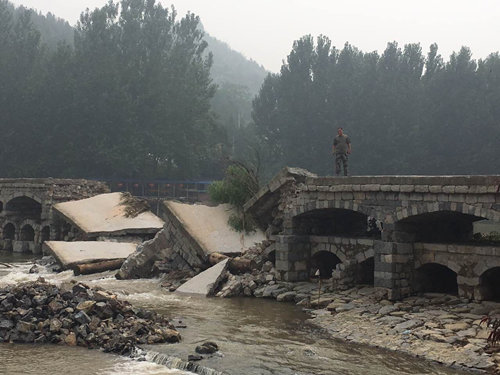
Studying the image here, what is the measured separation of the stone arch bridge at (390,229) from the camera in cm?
1527

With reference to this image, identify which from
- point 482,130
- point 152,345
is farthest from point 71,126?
point 152,345

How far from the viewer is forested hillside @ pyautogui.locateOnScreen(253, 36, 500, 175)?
1697 inches

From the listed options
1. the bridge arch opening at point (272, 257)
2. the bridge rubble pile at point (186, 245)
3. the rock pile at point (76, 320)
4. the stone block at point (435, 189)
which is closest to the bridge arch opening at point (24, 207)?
the bridge rubble pile at point (186, 245)

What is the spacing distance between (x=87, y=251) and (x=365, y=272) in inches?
443

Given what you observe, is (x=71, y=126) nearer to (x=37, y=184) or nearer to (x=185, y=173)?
(x=185, y=173)

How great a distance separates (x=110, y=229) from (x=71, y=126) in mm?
22603

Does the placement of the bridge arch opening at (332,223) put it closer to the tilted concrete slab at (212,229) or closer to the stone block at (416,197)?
the tilted concrete slab at (212,229)

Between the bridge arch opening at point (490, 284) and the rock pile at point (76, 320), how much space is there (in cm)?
794

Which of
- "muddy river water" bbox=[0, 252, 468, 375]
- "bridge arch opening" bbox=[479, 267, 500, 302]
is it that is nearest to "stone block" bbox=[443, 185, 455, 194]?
"bridge arch opening" bbox=[479, 267, 500, 302]

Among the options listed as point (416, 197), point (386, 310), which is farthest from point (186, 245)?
point (416, 197)

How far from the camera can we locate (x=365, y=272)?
747 inches

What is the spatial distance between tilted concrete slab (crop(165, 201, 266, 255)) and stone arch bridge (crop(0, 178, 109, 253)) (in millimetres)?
10700

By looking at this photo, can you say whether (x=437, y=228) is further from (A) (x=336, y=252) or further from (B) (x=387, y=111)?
(B) (x=387, y=111)

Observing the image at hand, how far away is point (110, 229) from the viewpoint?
26.5 m
